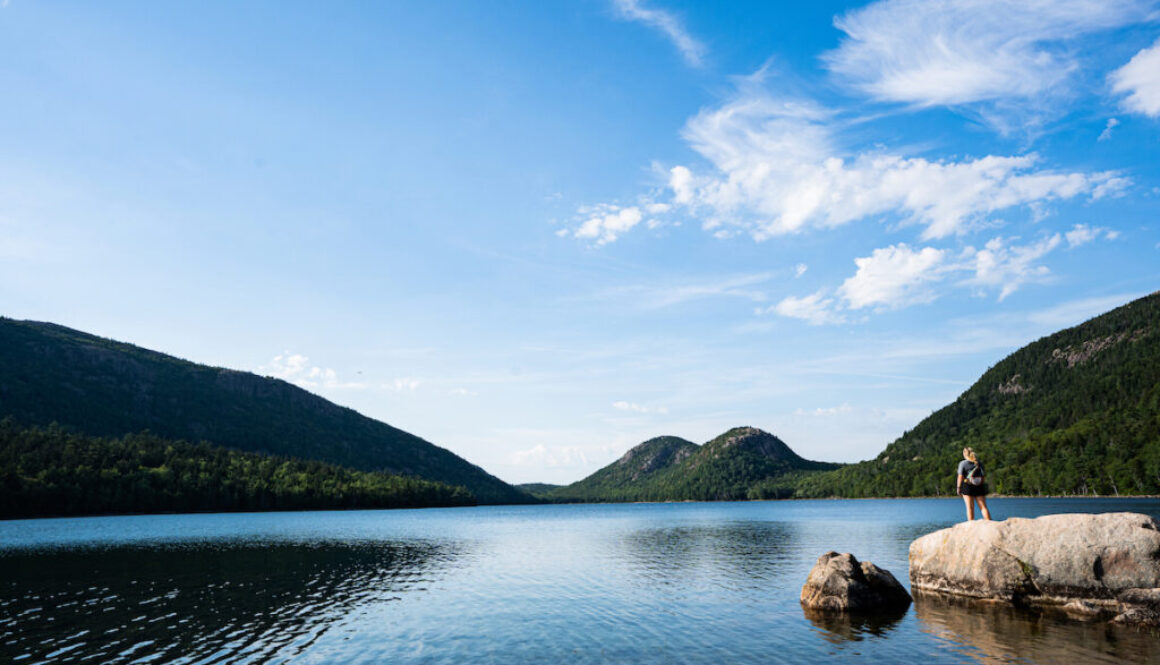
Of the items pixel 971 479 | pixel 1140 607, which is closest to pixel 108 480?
pixel 971 479

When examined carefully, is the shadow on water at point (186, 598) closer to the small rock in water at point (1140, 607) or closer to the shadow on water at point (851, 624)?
the shadow on water at point (851, 624)

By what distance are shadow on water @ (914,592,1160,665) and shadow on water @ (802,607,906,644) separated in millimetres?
1381

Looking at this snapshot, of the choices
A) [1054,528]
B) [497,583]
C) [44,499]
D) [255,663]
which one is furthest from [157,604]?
[44,499]

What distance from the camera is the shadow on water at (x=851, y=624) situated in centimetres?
2578

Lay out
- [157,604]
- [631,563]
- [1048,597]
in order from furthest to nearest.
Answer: [631,563]
[157,604]
[1048,597]

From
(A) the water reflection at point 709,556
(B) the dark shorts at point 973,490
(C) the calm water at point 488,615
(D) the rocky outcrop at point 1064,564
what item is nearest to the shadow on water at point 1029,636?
(C) the calm water at point 488,615

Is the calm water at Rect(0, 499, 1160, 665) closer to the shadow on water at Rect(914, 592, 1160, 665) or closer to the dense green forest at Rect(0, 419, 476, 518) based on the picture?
the shadow on water at Rect(914, 592, 1160, 665)

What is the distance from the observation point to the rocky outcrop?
26.5 m

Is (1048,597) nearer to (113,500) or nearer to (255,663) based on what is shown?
(255,663)

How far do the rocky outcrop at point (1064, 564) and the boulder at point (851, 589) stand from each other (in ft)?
12.1

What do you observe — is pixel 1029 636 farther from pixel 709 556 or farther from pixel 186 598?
pixel 186 598

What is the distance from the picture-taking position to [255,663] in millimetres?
24609

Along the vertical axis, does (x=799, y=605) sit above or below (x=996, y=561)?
below

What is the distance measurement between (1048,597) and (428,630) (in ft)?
96.3
